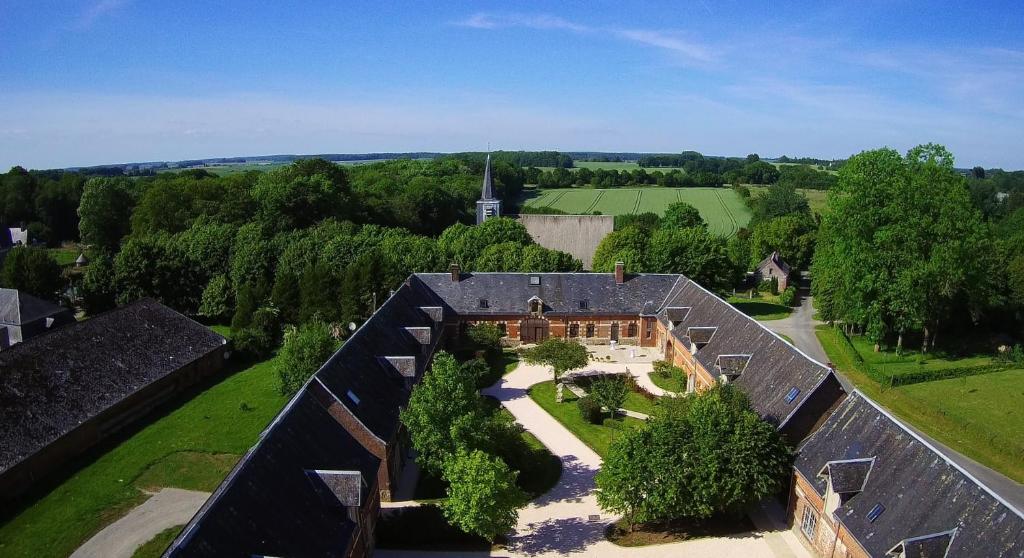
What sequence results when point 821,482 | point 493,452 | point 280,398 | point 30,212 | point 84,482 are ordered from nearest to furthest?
point 821,482, point 493,452, point 84,482, point 280,398, point 30,212

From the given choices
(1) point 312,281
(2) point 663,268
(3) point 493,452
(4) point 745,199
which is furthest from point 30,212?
(4) point 745,199

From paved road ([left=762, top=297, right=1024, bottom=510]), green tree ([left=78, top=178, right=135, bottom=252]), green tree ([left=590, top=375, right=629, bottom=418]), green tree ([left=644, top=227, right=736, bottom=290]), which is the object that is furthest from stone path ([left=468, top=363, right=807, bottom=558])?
green tree ([left=78, top=178, right=135, bottom=252])

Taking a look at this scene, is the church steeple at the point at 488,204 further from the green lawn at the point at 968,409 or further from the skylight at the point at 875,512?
the skylight at the point at 875,512

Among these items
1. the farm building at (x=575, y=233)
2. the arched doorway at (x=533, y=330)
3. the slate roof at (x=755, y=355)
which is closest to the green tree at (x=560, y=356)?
the slate roof at (x=755, y=355)

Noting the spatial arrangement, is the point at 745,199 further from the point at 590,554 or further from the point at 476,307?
the point at 590,554

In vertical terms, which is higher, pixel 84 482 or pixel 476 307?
pixel 476 307

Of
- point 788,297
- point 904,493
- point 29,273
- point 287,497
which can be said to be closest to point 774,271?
point 788,297
